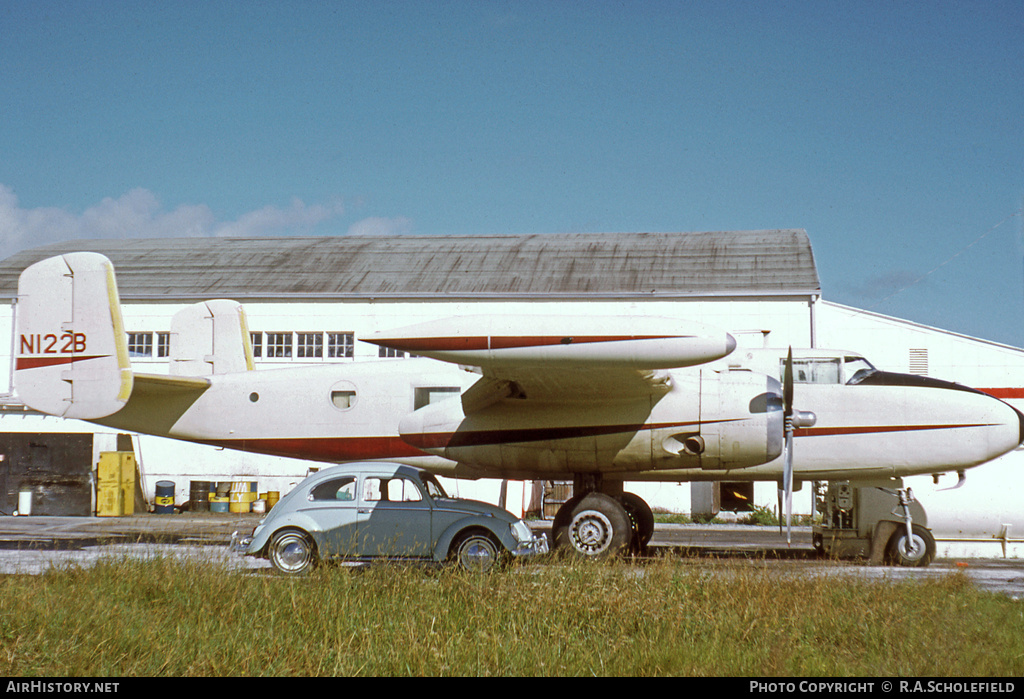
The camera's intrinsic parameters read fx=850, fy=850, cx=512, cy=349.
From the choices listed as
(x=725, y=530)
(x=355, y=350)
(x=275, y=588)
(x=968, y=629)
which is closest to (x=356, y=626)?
(x=275, y=588)

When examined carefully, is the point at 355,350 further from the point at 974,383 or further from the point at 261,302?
the point at 974,383

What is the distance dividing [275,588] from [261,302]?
20.8 metres

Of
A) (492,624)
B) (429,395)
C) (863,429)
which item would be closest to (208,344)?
(429,395)

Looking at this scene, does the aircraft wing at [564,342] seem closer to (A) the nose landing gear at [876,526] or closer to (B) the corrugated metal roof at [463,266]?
(A) the nose landing gear at [876,526]

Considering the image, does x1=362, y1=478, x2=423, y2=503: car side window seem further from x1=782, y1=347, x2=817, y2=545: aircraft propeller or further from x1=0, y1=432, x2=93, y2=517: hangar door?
x1=0, y1=432, x2=93, y2=517: hangar door

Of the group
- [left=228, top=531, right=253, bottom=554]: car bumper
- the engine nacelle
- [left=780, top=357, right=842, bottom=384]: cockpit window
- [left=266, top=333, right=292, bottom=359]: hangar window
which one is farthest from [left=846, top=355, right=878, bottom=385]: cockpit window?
[left=266, top=333, right=292, bottom=359]: hangar window

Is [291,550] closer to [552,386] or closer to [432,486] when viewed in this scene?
[432,486]

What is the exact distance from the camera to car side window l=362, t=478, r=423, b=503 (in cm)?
1209

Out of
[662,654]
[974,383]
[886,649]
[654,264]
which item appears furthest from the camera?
[654,264]

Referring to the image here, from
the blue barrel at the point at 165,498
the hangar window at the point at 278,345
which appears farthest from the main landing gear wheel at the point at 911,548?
the blue barrel at the point at 165,498

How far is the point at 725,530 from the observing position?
22812mm

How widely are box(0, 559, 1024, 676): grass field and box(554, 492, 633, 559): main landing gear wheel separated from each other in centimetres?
329

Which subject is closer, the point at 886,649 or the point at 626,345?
the point at 886,649

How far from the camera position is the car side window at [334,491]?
39.6 feet
